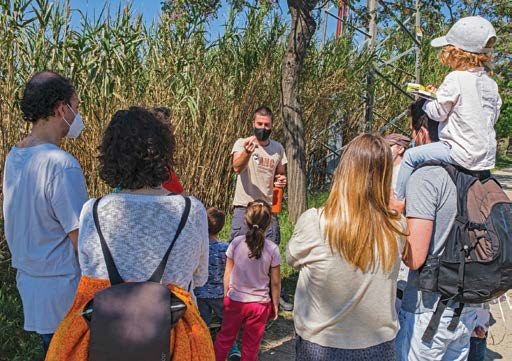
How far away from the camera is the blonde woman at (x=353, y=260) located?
6.97 ft

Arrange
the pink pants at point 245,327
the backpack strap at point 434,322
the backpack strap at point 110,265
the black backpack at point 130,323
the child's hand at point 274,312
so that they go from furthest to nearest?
the child's hand at point 274,312 → the pink pants at point 245,327 → the backpack strap at point 434,322 → the backpack strap at point 110,265 → the black backpack at point 130,323

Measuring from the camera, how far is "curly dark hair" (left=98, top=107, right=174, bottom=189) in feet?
6.31

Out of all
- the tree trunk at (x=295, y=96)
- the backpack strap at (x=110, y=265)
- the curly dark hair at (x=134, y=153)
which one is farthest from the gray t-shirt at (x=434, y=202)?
the tree trunk at (x=295, y=96)

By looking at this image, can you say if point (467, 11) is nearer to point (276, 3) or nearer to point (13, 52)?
point (276, 3)

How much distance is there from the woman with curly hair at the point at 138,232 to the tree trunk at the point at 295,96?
18.4 feet

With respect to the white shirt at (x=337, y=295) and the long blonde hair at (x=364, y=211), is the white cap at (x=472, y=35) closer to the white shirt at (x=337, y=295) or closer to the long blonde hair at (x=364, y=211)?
the long blonde hair at (x=364, y=211)

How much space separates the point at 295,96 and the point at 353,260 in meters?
5.59

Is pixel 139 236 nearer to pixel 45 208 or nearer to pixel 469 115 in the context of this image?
pixel 45 208

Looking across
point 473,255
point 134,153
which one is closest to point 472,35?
point 473,255

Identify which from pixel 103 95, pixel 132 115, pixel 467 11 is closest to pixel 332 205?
pixel 132 115

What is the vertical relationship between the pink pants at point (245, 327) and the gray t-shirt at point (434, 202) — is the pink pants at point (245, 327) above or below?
below

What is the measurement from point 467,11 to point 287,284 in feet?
60.4

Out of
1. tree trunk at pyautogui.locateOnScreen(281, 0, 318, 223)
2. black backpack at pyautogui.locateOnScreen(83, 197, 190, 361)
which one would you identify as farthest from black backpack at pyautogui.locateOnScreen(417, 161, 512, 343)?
tree trunk at pyautogui.locateOnScreen(281, 0, 318, 223)

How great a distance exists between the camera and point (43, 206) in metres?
2.28
